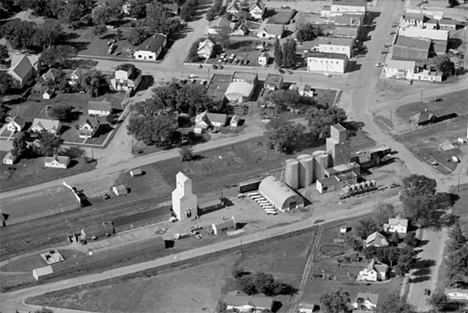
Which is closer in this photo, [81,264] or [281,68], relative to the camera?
[81,264]

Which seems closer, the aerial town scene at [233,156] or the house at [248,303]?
the house at [248,303]

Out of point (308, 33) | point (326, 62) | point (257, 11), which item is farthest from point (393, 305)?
point (257, 11)

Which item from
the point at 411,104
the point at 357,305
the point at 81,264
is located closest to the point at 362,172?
the point at 411,104

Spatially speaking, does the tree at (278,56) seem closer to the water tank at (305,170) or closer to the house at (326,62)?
the house at (326,62)

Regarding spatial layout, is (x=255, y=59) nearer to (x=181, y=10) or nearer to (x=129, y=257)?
(x=181, y=10)

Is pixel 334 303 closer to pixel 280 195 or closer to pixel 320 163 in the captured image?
pixel 280 195

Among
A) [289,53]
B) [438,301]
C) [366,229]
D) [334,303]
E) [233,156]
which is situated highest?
[289,53]

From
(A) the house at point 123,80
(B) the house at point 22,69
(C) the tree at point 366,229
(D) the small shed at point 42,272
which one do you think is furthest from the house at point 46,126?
(C) the tree at point 366,229
